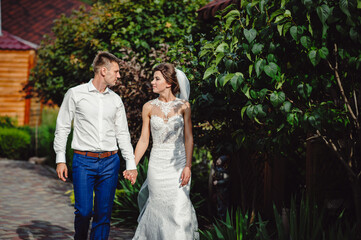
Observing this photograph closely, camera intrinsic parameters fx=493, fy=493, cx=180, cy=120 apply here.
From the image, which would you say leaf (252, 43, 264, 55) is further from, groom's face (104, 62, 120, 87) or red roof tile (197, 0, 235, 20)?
red roof tile (197, 0, 235, 20)

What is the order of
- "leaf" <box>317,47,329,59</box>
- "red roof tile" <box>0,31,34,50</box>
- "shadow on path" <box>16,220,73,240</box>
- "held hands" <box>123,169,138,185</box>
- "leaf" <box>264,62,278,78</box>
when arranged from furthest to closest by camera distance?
1. "red roof tile" <box>0,31,34,50</box>
2. "shadow on path" <box>16,220,73,240</box>
3. "held hands" <box>123,169,138,185</box>
4. "leaf" <box>264,62,278,78</box>
5. "leaf" <box>317,47,329,59</box>

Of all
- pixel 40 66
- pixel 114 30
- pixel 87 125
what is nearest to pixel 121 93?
pixel 114 30

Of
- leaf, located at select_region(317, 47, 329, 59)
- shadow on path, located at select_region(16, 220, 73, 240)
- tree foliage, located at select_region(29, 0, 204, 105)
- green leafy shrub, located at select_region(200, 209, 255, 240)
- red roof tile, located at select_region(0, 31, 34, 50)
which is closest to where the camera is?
leaf, located at select_region(317, 47, 329, 59)

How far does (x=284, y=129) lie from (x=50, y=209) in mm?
5656

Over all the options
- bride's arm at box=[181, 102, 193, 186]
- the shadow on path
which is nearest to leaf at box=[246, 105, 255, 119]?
bride's arm at box=[181, 102, 193, 186]

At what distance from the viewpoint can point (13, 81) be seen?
1988cm

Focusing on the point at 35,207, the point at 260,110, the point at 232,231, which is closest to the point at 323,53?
the point at 260,110

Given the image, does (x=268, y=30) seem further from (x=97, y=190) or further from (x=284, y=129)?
(x=97, y=190)

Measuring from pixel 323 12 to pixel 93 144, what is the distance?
2.40 meters

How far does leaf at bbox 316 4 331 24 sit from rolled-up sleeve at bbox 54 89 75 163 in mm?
2426

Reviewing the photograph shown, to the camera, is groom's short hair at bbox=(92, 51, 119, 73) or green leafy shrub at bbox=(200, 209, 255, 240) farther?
green leafy shrub at bbox=(200, 209, 255, 240)

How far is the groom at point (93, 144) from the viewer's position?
183 inches

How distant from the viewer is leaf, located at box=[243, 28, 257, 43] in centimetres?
374

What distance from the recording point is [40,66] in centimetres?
1391
